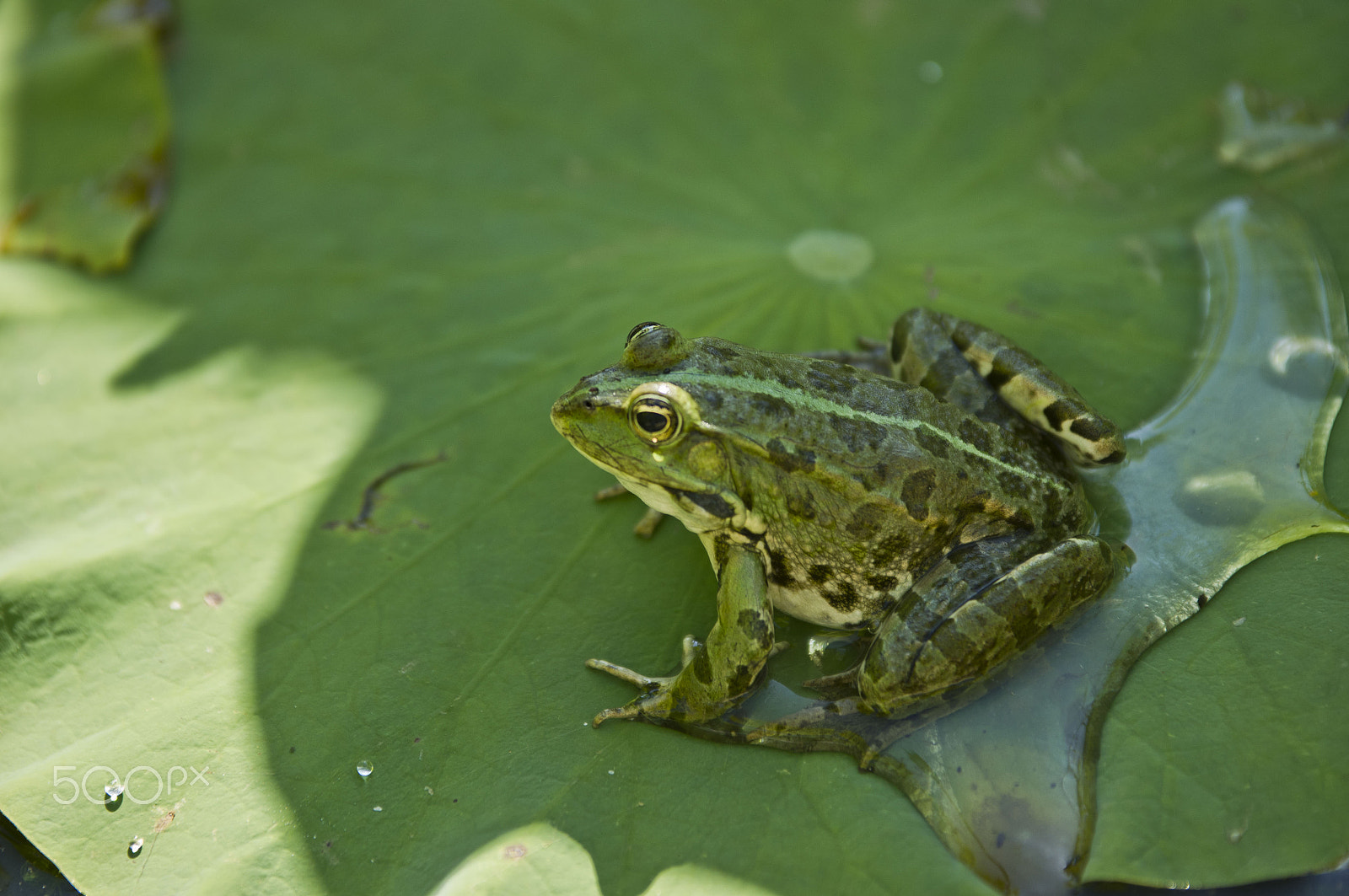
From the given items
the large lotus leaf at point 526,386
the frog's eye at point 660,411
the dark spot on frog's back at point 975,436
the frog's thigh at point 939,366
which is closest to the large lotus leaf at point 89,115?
the large lotus leaf at point 526,386

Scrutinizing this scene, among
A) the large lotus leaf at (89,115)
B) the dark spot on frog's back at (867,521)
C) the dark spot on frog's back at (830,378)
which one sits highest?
the dark spot on frog's back at (830,378)

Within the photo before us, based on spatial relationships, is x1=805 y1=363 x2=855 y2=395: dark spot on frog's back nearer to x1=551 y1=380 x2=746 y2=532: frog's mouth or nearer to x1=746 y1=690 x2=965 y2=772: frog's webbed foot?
x1=551 y1=380 x2=746 y2=532: frog's mouth

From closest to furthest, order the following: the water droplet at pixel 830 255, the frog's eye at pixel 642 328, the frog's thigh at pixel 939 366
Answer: the frog's eye at pixel 642 328 < the frog's thigh at pixel 939 366 < the water droplet at pixel 830 255

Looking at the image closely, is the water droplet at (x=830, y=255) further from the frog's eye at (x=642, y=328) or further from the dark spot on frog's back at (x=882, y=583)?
the dark spot on frog's back at (x=882, y=583)

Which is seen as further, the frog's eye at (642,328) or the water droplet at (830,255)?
the water droplet at (830,255)

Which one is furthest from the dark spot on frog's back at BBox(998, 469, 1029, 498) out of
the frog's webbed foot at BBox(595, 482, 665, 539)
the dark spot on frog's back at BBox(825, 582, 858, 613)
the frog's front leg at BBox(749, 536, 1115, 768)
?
the frog's webbed foot at BBox(595, 482, 665, 539)

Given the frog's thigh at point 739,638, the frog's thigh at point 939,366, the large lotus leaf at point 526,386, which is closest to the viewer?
the large lotus leaf at point 526,386

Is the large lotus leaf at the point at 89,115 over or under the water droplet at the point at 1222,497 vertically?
under
